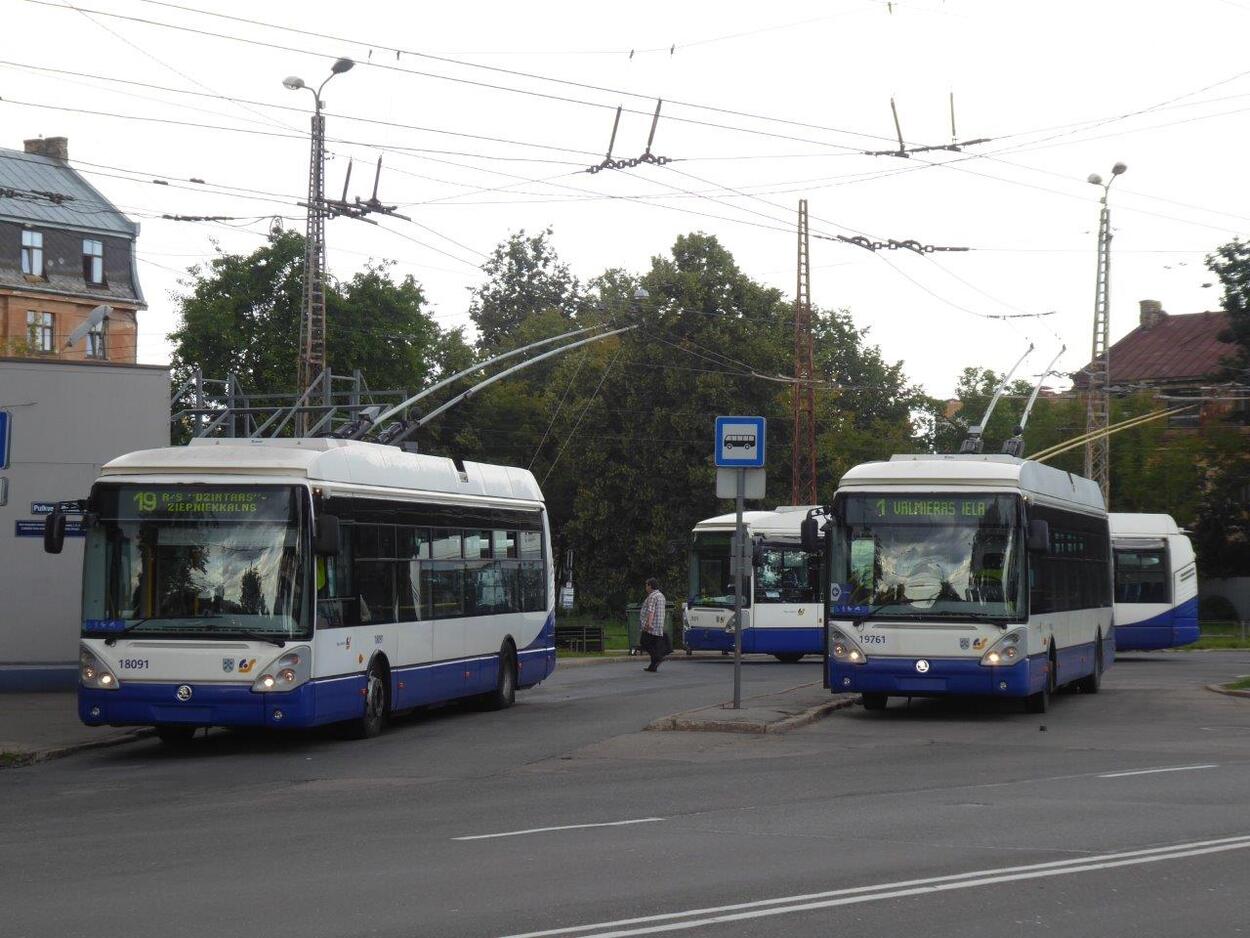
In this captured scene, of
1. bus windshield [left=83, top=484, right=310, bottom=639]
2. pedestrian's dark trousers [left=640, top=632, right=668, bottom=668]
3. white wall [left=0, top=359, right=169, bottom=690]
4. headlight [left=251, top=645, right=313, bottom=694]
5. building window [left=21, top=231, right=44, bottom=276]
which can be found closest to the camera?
headlight [left=251, top=645, right=313, bottom=694]

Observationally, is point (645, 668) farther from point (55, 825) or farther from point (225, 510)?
point (55, 825)

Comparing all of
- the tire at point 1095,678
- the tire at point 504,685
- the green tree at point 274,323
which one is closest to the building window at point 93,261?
the green tree at point 274,323

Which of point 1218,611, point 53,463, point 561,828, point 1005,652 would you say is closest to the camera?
point 561,828

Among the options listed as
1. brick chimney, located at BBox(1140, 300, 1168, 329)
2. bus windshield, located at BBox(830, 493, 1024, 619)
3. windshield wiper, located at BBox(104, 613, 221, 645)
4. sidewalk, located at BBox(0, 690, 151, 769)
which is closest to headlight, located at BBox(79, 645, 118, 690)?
windshield wiper, located at BBox(104, 613, 221, 645)

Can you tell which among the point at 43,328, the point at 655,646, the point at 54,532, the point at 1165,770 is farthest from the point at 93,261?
the point at 1165,770

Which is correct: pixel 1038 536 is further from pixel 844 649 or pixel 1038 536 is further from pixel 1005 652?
pixel 844 649

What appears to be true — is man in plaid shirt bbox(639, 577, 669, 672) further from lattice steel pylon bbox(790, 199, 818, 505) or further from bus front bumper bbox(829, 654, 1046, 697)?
bus front bumper bbox(829, 654, 1046, 697)

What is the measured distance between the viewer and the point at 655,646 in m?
33.2

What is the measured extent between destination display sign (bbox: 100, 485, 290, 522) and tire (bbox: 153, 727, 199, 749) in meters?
2.42

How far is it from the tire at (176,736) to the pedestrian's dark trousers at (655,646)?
15.4m

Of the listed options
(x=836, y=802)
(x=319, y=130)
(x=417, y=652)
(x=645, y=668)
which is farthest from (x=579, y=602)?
(x=836, y=802)

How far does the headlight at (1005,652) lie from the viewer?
19.7 metres

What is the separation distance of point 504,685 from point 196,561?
6843mm

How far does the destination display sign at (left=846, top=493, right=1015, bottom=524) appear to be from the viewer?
791 inches
